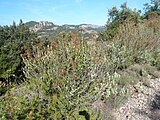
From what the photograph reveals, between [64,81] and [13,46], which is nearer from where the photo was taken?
[64,81]

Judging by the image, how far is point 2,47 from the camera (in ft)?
24.4

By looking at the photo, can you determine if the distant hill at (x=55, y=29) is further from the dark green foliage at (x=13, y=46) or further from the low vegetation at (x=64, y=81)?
the dark green foliage at (x=13, y=46)

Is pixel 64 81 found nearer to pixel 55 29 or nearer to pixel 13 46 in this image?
pixel 13 46

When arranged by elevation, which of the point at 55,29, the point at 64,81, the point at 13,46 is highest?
the point at 55,29

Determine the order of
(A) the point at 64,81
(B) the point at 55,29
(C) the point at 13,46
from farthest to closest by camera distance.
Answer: (B) the point at 55,29
(C) the point at 13,46
(A) the point at 64,81

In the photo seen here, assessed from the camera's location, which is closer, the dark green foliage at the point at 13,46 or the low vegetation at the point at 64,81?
the low vegetation at the point at 64,81

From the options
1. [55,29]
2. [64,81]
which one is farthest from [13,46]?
[55,29]

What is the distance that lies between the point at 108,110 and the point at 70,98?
143cm

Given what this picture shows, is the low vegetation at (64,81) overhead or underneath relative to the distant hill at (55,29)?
underneath


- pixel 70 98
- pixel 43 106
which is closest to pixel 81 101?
pixel 70 98

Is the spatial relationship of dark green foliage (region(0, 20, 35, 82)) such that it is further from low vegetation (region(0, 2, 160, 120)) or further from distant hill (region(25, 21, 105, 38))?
distant hill (region(25, 21, 105, 38))

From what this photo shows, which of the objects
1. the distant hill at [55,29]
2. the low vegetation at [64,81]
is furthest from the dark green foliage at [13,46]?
the distant hill at [55,29]

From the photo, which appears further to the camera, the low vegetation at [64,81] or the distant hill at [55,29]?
the distant hill at [55,29]

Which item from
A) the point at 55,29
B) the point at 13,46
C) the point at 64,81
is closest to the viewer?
the point at 64,81
